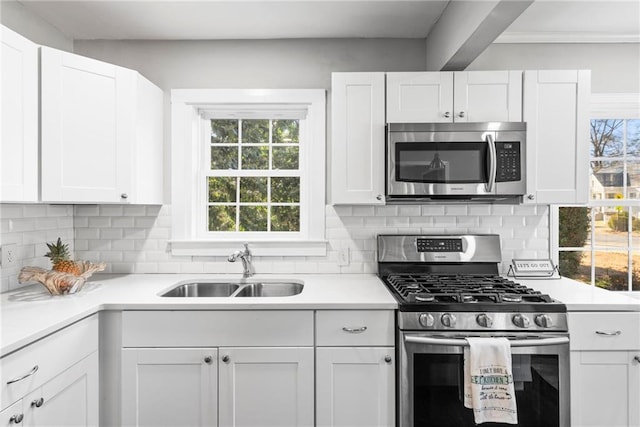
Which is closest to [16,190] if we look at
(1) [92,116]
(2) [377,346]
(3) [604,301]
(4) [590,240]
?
(1) [92,116]

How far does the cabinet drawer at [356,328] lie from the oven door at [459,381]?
10cm

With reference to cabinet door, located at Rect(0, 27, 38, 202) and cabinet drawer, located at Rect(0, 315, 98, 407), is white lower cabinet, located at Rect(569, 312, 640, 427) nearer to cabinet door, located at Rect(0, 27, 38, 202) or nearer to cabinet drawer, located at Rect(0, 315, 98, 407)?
cabinet drawer, located at Rect(0, 315, 98, 407)

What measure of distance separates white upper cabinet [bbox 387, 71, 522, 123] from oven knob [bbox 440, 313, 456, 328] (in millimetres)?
1087

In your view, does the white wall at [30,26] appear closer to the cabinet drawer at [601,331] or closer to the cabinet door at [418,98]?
the cabinet door at [418,98]

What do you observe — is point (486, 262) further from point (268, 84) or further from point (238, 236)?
point (268, 84)

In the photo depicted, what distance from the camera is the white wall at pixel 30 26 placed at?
2043 millimetres

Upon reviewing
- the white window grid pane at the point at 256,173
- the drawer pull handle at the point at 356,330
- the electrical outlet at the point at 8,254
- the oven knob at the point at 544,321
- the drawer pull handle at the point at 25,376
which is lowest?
the drawer pull handle at the point at 25,376

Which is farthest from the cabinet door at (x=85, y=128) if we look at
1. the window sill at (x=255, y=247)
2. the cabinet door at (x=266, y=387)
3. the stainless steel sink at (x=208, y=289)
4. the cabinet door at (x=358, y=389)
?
the cabinet door at (x=358, y=389)

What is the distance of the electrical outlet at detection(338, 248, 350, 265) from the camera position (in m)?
2.54

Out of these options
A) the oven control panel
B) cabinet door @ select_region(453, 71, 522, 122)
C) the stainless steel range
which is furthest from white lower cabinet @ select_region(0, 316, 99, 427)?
cabinet door @ select_region(453, 71, 522, 122)

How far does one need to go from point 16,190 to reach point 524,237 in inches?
111

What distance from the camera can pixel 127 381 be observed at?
181 cm

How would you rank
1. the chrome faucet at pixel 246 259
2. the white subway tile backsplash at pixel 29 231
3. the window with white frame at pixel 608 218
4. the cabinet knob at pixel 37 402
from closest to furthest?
the cabinet knob at pixel 37 402 → the white subway tile backsplash at pixel 29 231 → the chrome faucet at pixel 246 259 → the window with white frame at pixel 608 218

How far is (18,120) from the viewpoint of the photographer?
1744 mm
